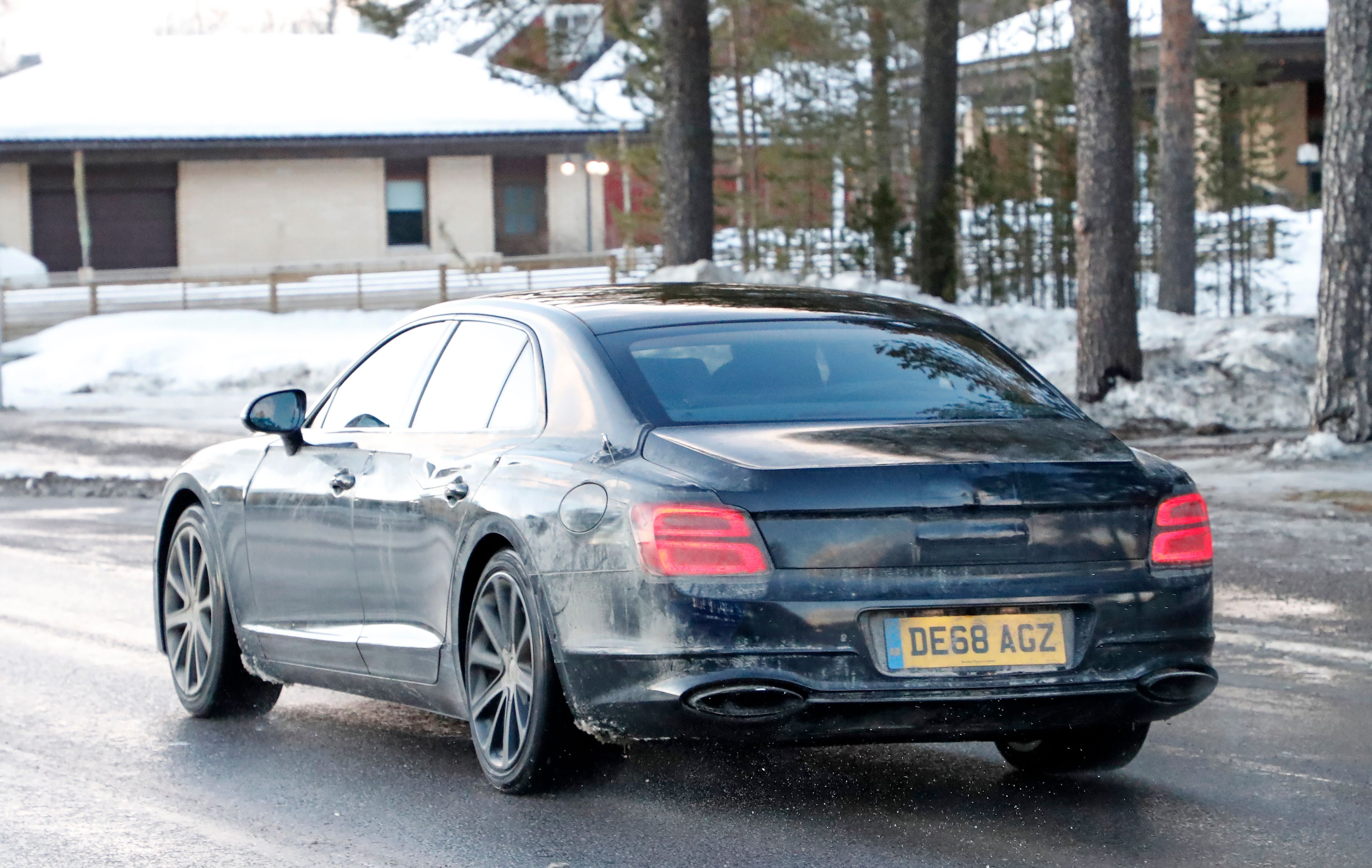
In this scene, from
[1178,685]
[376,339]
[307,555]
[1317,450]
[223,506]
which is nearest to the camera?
[1178,685]

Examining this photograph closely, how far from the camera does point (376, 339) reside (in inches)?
371

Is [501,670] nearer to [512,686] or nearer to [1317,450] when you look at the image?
[512,686]

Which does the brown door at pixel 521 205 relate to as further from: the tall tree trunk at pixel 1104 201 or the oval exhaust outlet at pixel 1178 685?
the oval exhaust outlet at pixel 1178 685

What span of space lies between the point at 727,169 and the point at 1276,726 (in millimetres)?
44082

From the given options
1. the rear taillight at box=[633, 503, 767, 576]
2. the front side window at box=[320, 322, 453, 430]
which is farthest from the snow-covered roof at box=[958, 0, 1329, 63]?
the rear taillight at box=[633, 503, 767, 576]

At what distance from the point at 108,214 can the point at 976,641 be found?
143 ft


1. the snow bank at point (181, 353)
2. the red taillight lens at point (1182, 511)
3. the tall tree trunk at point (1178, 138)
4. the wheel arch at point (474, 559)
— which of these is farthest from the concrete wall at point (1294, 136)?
the wheel arch at point (474, 559)

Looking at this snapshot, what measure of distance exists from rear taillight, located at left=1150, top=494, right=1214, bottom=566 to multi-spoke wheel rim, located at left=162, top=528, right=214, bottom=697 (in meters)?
3.65

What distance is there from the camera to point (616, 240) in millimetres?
53719

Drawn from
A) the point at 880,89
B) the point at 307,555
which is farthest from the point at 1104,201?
the point at 880,89

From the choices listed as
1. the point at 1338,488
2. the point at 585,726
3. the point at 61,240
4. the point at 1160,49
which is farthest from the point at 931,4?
the point at 61,240

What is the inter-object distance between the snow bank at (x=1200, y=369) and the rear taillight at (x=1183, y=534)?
11191 mm

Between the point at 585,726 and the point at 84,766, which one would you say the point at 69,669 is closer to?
the point at 84,766

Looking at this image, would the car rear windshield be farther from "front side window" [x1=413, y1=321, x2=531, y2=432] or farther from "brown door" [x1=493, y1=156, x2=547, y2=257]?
"brown door" [x1=493, y1=156, x2=547, y2=257]
